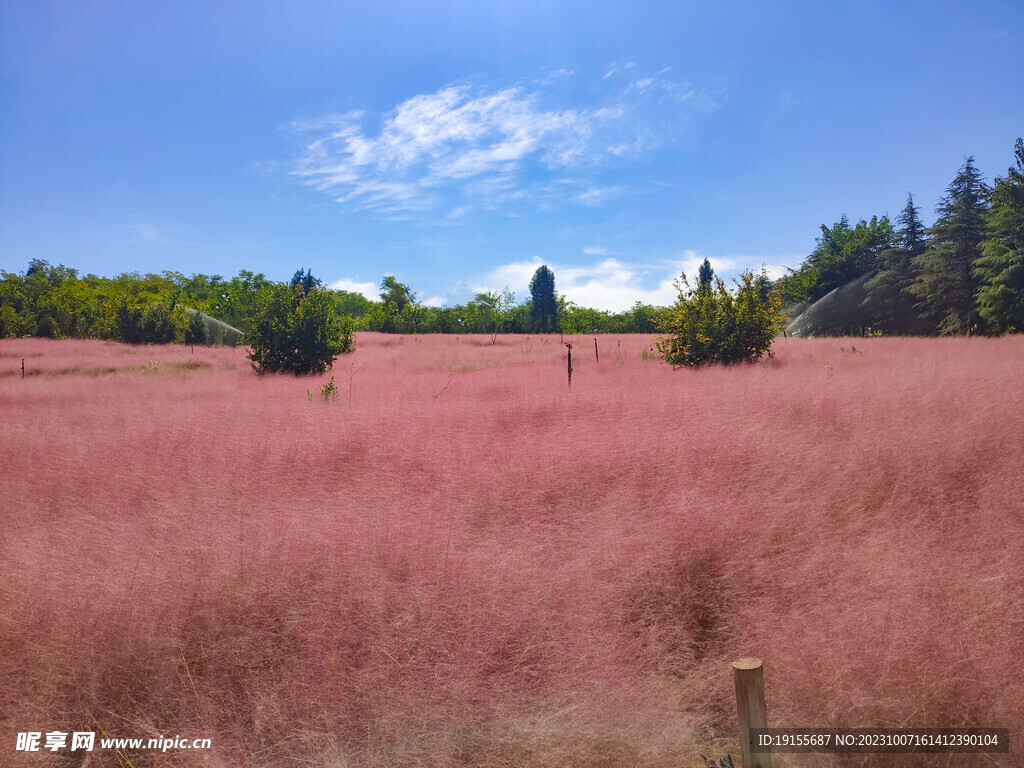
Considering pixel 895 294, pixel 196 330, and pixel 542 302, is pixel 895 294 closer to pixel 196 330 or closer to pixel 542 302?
pixel 542 302

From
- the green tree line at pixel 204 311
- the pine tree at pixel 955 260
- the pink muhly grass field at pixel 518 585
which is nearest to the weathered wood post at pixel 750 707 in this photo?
the pink muhly grass field at pixel 518 585

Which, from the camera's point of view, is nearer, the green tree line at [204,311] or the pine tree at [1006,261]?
the pine tree at [1006,261]

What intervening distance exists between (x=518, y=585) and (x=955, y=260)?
35.7 metres

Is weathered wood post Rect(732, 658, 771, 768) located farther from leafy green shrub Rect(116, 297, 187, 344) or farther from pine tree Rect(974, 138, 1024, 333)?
leafy green shrub Rect(116, 297, 187, 344)

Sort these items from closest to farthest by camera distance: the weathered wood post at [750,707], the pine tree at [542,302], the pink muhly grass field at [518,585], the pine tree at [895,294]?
the weathered wood post at [750,707] → the pink muhly grass field at [518,585] → the pine tree at [895,294] → the pine tree at [542,302]

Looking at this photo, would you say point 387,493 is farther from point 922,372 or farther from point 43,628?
point 922,372

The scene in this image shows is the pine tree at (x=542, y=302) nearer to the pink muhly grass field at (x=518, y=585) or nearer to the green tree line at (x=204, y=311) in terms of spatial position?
the green tree line at (x=204, y=311)

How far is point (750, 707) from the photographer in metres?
2.30

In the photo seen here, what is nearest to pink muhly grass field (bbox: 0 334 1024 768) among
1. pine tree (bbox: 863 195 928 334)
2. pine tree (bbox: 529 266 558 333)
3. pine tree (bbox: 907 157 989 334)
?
pine tree (bbox: 907 157 989 334)

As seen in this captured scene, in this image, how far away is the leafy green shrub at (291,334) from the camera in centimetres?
1541

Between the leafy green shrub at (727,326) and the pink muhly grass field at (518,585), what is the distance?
738cm

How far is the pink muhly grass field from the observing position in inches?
117

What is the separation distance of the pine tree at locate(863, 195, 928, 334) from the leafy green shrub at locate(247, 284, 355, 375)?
3431cm

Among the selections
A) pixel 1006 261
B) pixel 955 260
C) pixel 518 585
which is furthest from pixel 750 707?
pixel 955 260
